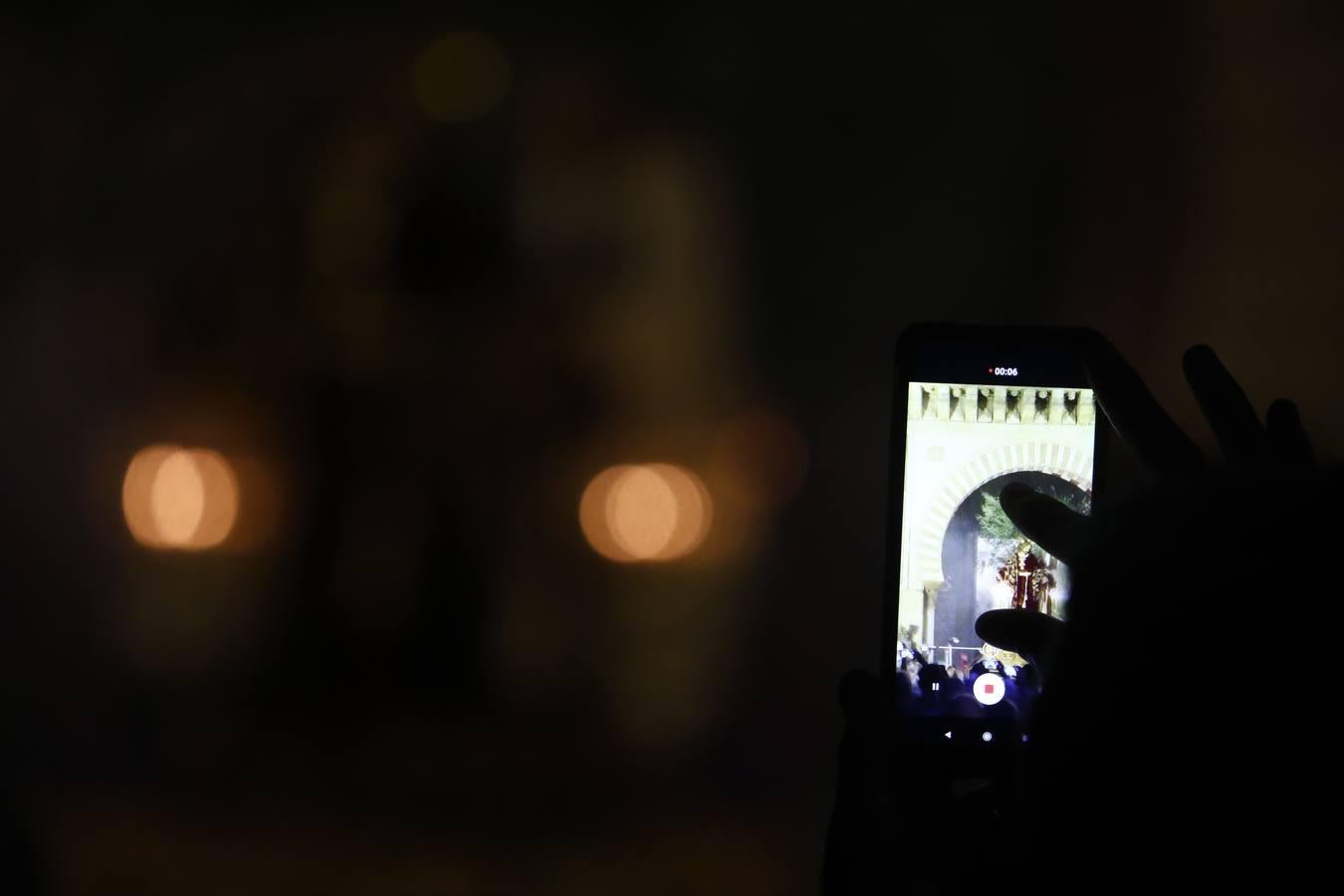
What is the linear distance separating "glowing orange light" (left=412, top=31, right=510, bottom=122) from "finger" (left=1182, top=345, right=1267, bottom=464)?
0.57m

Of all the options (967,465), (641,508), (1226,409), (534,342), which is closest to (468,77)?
(534,342)

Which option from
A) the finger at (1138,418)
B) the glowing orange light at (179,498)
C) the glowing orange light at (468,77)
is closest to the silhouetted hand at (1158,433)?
the finger at (1138,418)

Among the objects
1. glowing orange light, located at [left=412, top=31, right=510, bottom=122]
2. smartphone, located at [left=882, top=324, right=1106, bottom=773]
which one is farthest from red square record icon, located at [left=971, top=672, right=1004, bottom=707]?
glowing orange light, located at [left=412, top=31, right=510, bottom=122]

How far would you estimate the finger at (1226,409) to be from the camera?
425mm

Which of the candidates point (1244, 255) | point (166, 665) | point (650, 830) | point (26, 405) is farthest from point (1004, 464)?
point (26, 405)

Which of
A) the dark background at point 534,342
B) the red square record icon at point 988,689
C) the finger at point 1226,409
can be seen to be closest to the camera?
the finger at point 1226,409

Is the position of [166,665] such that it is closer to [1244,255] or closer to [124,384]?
[124,384]

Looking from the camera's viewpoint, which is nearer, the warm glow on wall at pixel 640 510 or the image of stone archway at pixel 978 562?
the image of stone archway at pixel 978 562

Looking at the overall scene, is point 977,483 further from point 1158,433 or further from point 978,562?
point 1158,433

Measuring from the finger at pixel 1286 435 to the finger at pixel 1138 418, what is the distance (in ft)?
0.12

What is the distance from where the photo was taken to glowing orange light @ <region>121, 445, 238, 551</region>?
2.67 feet

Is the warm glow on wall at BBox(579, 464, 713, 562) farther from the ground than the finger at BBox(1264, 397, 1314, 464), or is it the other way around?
the finger at BBox(1264, 397, 1314, 464)

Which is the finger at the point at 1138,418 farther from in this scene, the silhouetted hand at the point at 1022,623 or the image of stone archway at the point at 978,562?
the image of stone archway at the point at 978,562

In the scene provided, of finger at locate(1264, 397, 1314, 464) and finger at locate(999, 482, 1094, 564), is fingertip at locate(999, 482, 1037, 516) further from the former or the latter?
finger at locate(1264, 397, 1314, 464)
